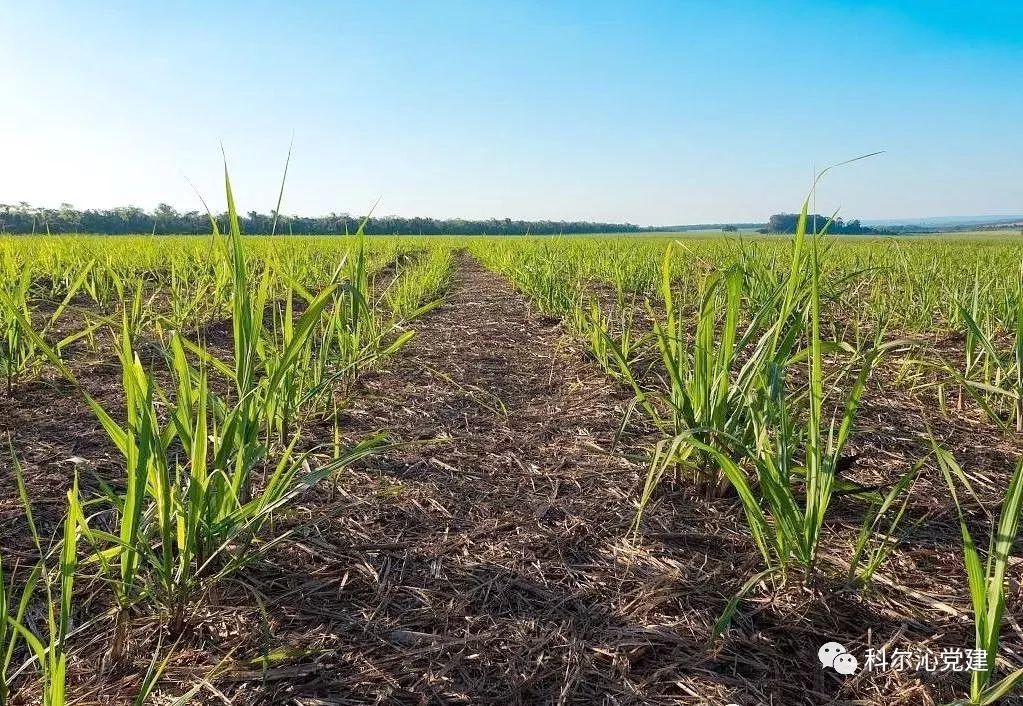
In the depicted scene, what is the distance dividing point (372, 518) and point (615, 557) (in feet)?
1.90

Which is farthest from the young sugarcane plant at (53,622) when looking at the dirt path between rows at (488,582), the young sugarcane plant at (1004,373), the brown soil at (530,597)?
the young sugarcane plant at (1004,373)

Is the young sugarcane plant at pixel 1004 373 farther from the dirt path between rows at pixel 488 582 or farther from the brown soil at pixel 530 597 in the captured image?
the dirt path between rows at pixel 488 582

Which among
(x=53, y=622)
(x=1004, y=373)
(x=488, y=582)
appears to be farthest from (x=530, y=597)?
(x=1004, y=373)

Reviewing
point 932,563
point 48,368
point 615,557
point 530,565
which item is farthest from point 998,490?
point 48,368

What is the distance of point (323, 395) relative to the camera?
2170 mm

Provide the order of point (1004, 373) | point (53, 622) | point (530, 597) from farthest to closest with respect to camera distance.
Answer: point (1004, 373)
point (530, 597)
point (53, 622)

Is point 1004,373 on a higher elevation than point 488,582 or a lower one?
higher

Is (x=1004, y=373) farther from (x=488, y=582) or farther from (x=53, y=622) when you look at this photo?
(x=53, y=622)

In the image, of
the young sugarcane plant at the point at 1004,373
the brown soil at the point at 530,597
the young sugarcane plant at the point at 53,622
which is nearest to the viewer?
the young sugarcane plant at the point at 53,622

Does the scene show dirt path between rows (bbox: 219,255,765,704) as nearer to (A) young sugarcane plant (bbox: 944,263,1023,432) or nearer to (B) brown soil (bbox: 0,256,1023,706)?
(B) brown soil (bbox: 0,256,1023,706)

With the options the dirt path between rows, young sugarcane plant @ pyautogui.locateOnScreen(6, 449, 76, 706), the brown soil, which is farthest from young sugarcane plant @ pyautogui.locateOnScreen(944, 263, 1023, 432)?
young sugarcane plant @ pyautogui.locateOnScreen(6, 449, 76, 706)

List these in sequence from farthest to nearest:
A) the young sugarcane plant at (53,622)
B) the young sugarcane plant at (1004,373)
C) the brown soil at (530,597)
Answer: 1. the young sugarcane plant at (1004,373)
2. the brown soil at (530,597)
3. the young sugarcane plant at (53,622)

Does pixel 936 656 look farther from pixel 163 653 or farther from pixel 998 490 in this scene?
pixel 163 653

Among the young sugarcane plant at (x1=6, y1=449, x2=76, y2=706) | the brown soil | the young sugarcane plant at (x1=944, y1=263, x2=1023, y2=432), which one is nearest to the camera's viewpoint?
the young sugarcane plant at (x1=6, y1=449, x2=76, y2=706)
